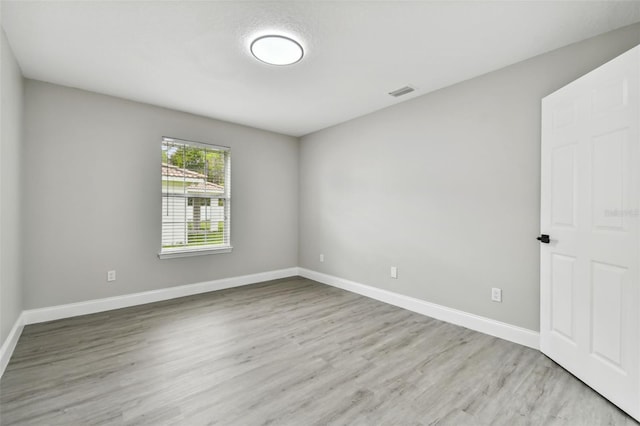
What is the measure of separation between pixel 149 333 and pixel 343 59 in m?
3.15

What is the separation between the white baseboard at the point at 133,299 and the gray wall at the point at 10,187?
222mm

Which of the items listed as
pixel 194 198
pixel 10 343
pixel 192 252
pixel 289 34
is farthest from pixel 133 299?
pixel 289 34

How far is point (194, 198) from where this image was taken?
13.1ft

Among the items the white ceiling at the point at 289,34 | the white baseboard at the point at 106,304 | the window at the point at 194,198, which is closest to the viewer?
the white ceiling at the point at 289,34

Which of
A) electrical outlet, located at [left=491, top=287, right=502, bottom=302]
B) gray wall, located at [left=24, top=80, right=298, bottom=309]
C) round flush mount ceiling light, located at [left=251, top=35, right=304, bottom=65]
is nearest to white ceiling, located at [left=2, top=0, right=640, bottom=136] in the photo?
round flush mount ceiling light, located at [left=251, top=35, right=304, bottom=65]

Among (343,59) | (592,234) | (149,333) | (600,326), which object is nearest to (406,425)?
(600,326)

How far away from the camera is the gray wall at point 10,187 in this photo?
2.16 meters

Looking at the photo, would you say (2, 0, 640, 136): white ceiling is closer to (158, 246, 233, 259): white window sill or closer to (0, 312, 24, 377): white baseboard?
(158, 246, 233, 259): white window sill

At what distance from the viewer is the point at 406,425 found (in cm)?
156

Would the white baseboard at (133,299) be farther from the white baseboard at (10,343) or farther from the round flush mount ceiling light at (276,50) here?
the round flush mount ceiling light at (276,50)

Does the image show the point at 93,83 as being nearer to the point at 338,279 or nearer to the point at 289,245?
the point at 289,245

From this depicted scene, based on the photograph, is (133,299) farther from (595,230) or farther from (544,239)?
(595,230)

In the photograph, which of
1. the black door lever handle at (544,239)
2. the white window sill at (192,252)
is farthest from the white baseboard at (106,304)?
the black door lever handle at (544,239)

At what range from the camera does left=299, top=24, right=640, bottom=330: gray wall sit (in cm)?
247
